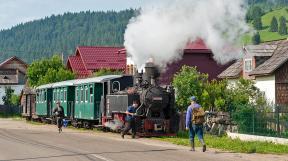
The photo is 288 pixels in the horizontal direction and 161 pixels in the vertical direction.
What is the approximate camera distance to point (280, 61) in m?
40.2

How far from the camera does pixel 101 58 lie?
72.6 m

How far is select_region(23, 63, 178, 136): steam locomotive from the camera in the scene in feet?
85.4

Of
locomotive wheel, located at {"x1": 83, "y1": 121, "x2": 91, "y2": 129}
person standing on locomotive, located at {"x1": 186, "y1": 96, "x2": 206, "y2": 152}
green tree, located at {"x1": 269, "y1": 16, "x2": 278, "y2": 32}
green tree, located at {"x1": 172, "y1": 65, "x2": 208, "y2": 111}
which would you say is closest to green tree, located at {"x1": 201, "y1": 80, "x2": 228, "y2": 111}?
green tree, located at {"x1": 172, "y1": 65, "x2": 208, "y2": 111}

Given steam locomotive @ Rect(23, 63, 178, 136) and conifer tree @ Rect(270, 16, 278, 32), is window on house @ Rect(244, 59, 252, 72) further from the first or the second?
conifer tree @ Rect(270, 16, 278, 32)

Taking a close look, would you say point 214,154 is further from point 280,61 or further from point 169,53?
point 280,61

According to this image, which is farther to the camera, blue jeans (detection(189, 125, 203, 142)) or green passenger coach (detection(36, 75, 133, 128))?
green passenger coach (detection(36, 75, 133, 128))

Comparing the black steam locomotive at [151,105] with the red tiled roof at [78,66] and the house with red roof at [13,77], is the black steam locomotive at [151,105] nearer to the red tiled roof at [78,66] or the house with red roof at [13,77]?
the red tiled roof at [78,66]

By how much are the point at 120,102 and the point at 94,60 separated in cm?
4498

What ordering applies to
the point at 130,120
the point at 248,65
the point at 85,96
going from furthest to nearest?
the point at 248,65 < the point at 85,96 < the point at 130,120

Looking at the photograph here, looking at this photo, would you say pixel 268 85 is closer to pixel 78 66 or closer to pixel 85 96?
pixel 85 96

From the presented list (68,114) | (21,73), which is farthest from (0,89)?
(68,114)

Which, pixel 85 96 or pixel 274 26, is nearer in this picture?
pixel 85 96

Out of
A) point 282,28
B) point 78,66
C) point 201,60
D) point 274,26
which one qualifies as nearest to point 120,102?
point 201,60

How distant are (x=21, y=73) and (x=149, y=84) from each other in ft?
318
